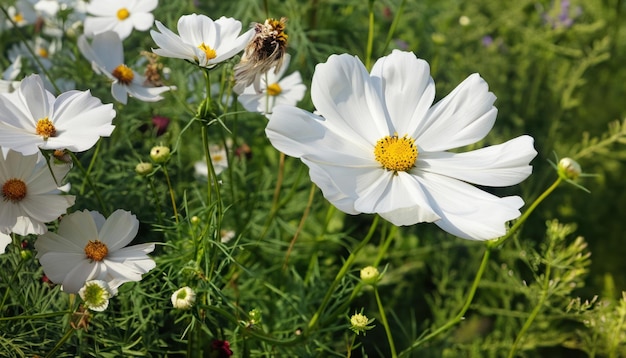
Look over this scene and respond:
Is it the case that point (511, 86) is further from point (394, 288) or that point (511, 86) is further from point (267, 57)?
point (267, 57)

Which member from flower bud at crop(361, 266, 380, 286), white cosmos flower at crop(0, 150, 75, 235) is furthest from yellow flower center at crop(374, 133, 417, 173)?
white cosmos flower at crop(0, 150, 75, 235)

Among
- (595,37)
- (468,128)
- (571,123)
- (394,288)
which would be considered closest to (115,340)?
(468,128)

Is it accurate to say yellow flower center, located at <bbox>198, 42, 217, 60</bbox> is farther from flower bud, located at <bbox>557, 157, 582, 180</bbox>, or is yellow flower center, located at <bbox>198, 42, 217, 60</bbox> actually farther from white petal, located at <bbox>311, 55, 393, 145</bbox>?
flower bud, located at <bbox>557, 157, 582, 180</bbox>

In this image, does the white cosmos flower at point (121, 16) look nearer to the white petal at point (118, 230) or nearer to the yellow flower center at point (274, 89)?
the yellow flower center at point (274, 89)

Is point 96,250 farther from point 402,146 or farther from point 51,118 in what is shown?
point 402,146

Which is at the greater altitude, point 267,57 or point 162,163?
point 267,57

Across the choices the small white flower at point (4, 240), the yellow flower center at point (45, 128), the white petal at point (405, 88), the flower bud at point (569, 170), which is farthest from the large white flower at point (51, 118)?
the flower bud at point (569, 170)
